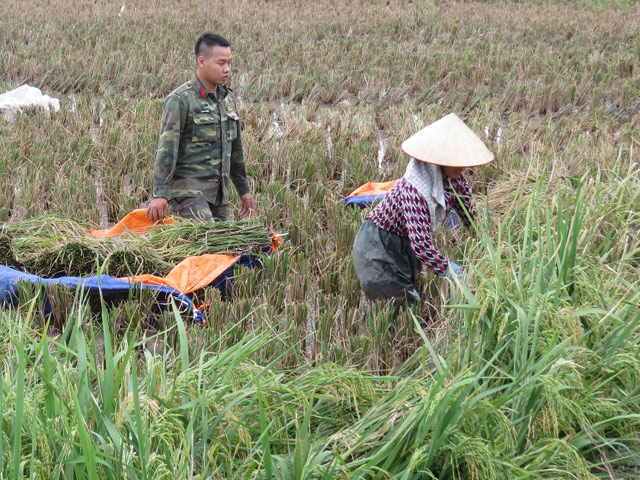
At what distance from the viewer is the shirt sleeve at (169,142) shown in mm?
3762

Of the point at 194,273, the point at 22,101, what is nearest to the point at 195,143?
the point at 194,273

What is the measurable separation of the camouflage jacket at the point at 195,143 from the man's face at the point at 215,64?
0.32 feet

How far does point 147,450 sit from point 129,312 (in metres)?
1.47

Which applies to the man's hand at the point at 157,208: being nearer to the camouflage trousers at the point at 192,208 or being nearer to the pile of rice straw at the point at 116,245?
the pile of rice straw at the point at 116,245

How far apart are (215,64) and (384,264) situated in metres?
1.32

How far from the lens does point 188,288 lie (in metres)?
3.52

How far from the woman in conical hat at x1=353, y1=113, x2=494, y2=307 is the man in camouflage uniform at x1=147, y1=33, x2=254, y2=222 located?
41.6 inches

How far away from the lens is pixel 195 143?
12.8 ft

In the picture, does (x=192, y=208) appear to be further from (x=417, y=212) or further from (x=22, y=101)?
(x=22, y=101)

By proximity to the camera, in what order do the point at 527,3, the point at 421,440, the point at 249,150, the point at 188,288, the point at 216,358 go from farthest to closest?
the point at 527,3, the point at 249,150, the point at 188,288, the point at 216,358, the point at 421,440

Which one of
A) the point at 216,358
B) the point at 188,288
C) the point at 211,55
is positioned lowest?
the point at 188,288

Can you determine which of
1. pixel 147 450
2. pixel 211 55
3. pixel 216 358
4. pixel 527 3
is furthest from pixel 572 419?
pixel 527 3

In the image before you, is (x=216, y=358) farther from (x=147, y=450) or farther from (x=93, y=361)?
(x=147, y=450)

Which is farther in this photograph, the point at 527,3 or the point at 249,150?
the point at 527,3
